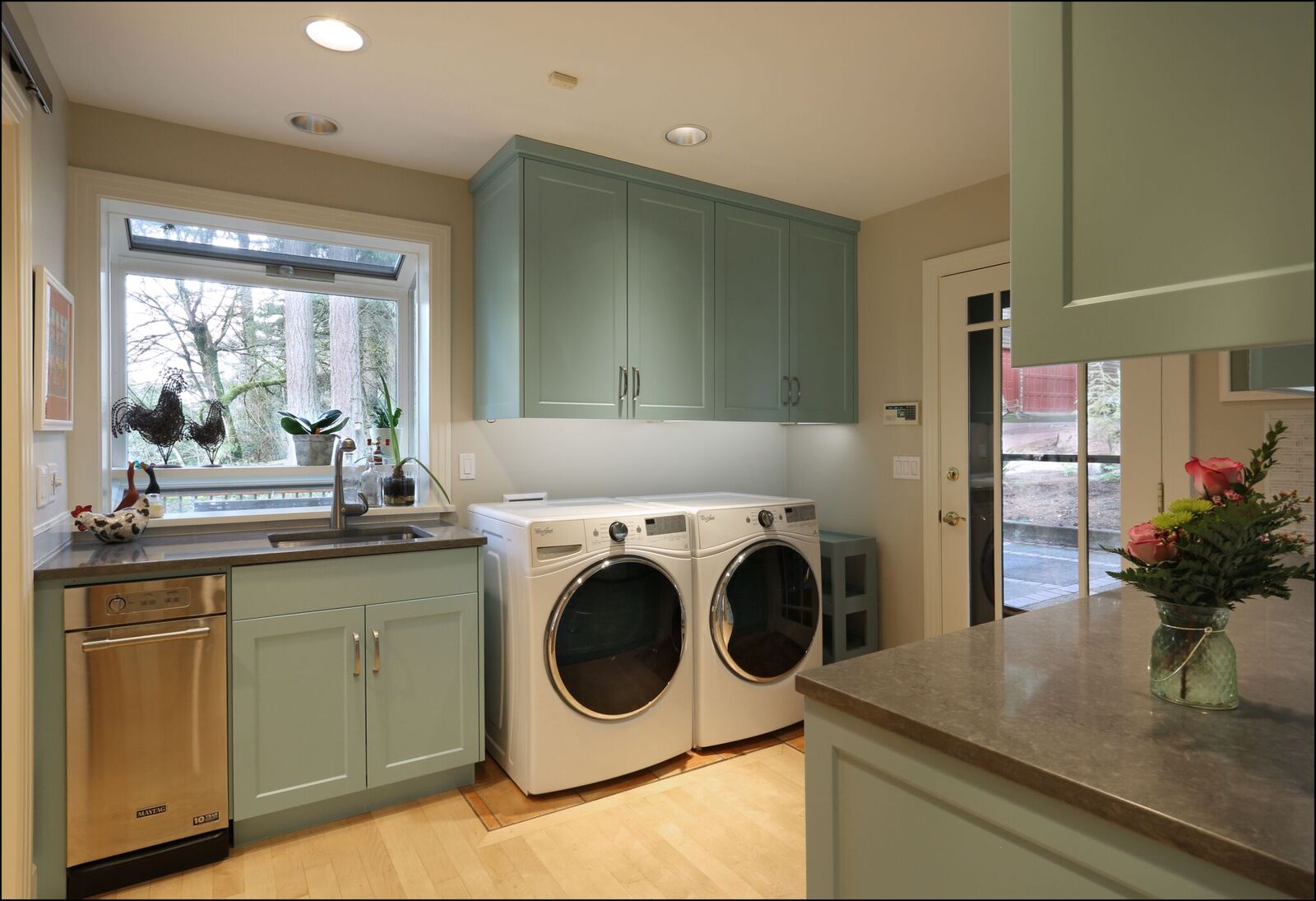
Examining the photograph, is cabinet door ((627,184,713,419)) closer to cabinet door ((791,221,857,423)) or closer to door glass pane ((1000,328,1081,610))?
cabinet door ((791,221,857,423))

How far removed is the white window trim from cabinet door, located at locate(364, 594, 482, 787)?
541 millimetres

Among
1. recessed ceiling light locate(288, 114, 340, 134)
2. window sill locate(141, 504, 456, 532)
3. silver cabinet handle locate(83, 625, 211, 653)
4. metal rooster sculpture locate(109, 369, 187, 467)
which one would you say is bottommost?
silver cabinet handle locate(83, 625, 211, 653)

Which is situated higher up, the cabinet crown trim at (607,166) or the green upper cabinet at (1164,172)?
the cabinet crown trim at (607,166)

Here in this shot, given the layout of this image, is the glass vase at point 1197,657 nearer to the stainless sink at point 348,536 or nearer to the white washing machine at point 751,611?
the white washing machine at point 751,611

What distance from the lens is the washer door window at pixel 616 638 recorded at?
208 cm

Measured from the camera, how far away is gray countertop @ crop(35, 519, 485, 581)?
1.55 m

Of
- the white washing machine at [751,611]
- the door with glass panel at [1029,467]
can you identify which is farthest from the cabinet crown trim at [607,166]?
the white washing machine at [751,611]

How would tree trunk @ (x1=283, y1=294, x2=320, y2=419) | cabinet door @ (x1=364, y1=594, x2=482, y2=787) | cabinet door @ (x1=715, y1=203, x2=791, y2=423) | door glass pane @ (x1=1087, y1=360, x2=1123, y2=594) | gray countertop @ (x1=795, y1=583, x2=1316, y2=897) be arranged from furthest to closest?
cabinet door @ (x1=715, y1=203, x2=791, y2=423)
tree trunk @ (x1=283, y1=294, x2=320, y2=419)
cabinet door @ (x1=364, y1=594, x2=482, y2=787)
door glass pane @ (x1=1087, y1=360, x2=1123, y2=594)
gray countertop @ (x1=795, y1=583, x2=1316, y2=897)

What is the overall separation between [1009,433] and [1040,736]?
2.54 ft

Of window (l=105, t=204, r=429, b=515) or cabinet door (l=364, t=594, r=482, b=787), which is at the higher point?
window (l=105, t=204, r=429, b=515)

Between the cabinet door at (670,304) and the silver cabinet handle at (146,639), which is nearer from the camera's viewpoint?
the silver cabinet handle at (146,639)

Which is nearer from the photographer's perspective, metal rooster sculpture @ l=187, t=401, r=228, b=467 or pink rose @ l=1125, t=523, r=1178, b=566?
pink rose @ l=1125, t=523, r=1178, b=566

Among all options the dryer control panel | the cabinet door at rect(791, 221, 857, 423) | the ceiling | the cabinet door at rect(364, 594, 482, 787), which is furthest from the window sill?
the ceiling

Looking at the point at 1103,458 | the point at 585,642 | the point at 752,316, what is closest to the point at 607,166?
the point at 1103,458
